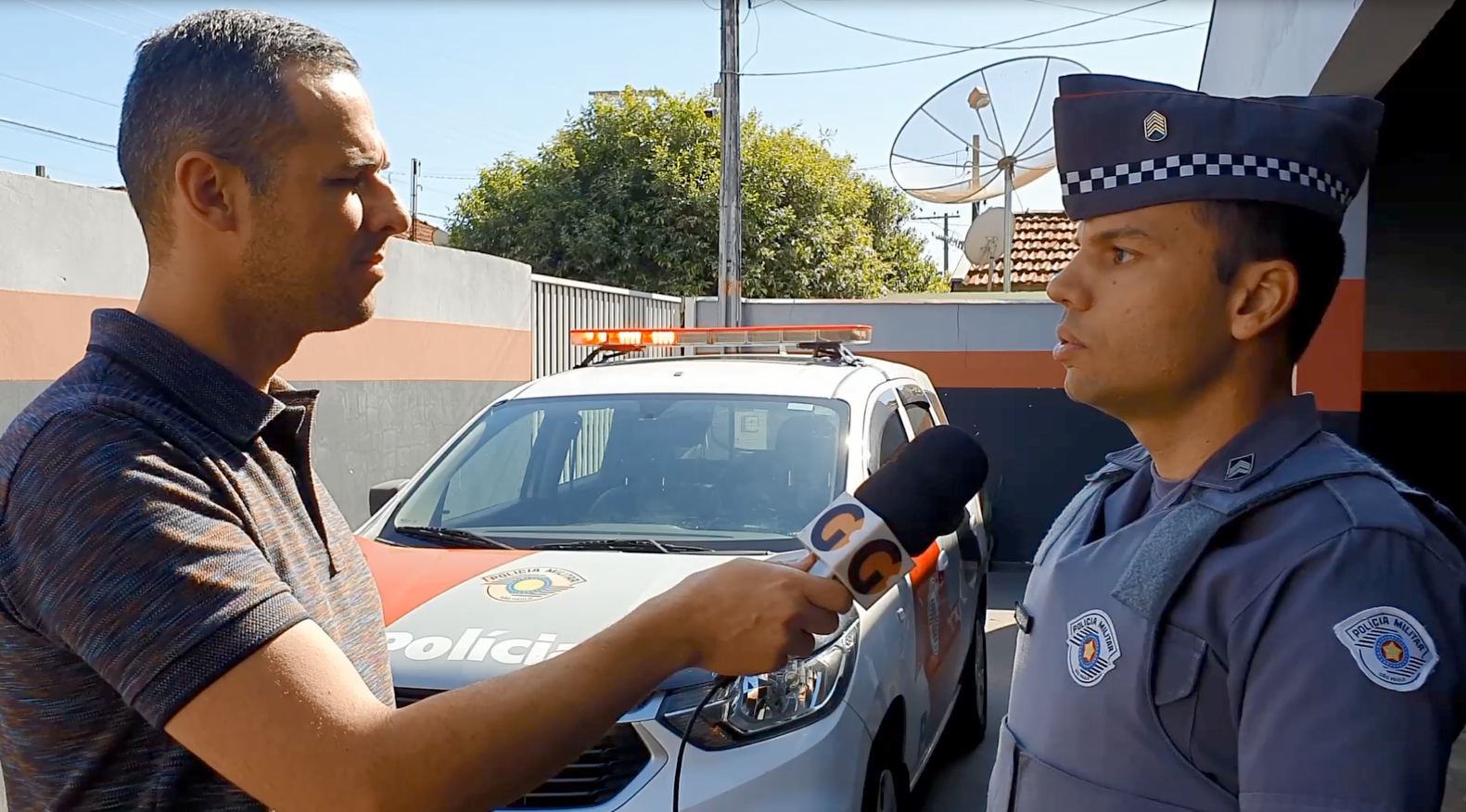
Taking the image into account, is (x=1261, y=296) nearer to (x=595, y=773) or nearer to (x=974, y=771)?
(x=595, y=773)

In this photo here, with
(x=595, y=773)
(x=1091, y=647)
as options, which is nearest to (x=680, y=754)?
(x=595, y=773)

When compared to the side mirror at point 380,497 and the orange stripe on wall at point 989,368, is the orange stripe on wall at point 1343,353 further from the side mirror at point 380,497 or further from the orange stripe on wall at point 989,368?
the side mirror at point 380,497

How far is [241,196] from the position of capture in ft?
4.32

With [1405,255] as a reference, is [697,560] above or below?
below

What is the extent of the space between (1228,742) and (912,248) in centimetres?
2373

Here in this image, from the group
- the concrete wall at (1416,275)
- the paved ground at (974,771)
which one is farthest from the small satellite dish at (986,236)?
the paved ground at (974,771)

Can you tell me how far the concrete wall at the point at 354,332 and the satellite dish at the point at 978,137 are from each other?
4.70m

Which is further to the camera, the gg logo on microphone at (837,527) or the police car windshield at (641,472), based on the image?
the police car windshield at (641,472)

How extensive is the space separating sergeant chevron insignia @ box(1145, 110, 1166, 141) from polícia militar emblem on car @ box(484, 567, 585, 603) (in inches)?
83.3

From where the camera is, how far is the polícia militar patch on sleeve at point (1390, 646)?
1.17 metres

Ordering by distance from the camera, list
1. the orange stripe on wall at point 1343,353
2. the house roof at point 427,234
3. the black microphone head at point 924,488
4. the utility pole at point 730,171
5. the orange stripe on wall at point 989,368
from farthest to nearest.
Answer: the house roof at point 427,234, the utility pole at point 730,171, the orange stripe on wall at point 989,368, the orange stripe on wall at point 1343,353, the black microphone head at point 924,488

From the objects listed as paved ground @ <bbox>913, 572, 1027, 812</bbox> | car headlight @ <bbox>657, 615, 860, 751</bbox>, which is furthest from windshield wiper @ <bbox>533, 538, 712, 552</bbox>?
paved ground @ <bbox>913, 572, 1027, 812</bbox>

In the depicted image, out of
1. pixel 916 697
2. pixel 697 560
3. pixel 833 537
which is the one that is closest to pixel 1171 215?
pixel 833 537

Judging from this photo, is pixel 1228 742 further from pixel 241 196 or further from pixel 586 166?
pixel 586 166
